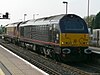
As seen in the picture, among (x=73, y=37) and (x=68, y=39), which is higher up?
(x=73, y=37)

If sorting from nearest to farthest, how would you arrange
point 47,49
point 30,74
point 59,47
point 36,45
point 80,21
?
point 30,74 → point 59,47 → point 80,21 → point 47,49 → point 36,45

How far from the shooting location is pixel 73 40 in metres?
18.6

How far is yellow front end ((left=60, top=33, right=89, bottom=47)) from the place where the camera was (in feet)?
60.1

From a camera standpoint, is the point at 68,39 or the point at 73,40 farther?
the point at 73,40

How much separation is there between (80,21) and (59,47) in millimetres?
2462

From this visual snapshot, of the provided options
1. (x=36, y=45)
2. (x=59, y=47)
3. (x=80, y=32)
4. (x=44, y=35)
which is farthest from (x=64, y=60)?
(x=36, y=45)

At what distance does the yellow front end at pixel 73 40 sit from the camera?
60.1ft

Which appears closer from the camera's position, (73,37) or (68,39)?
(68,39)

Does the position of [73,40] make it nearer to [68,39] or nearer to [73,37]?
[73,37]

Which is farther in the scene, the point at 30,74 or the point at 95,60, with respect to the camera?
the point at 95,60

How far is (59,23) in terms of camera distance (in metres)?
18.8

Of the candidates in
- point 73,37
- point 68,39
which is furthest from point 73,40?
point 68,39

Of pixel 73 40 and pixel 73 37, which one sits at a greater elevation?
pixel 73 37

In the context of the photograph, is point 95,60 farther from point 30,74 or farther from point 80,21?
point 30,74
